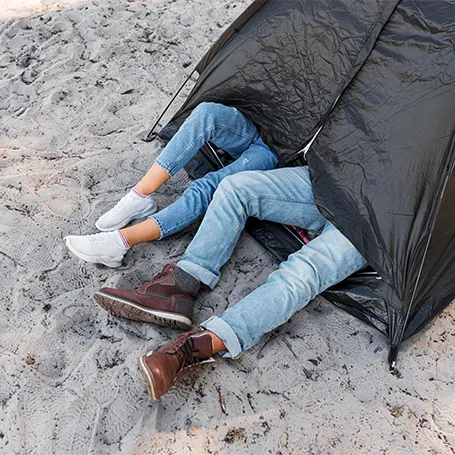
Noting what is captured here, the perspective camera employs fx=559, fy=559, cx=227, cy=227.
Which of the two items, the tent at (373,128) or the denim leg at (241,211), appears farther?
the denim leg at (241,211)

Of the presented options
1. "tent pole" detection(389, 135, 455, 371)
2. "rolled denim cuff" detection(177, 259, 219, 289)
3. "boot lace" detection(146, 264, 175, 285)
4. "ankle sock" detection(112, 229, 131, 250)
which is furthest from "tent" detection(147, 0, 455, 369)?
"ankle sock" detection(112, 229, 131, 250)

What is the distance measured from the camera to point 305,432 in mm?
1855

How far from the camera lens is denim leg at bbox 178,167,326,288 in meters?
2.18

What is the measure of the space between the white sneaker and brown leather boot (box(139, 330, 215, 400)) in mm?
521

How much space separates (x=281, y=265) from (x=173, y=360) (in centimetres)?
55

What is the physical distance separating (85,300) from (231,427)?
2.55 ft

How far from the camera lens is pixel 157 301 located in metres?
2.08

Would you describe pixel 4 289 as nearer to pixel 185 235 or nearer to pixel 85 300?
pixel 85 300

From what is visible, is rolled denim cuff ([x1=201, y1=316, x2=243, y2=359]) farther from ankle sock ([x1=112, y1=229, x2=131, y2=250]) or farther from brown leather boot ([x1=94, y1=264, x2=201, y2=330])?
ankle sock ([x1=112, y1=229, x2=131, y2=250])

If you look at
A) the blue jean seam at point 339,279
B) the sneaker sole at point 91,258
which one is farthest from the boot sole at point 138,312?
the blue jean seam at point 339,279

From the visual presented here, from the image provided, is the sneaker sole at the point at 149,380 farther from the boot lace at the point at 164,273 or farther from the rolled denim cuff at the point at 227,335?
A: the boot lace at the point at 164,273

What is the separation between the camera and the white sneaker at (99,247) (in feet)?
7.41

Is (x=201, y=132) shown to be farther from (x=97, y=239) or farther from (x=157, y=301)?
(x=157, y=301)


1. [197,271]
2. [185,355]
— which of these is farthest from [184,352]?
[197,271]
